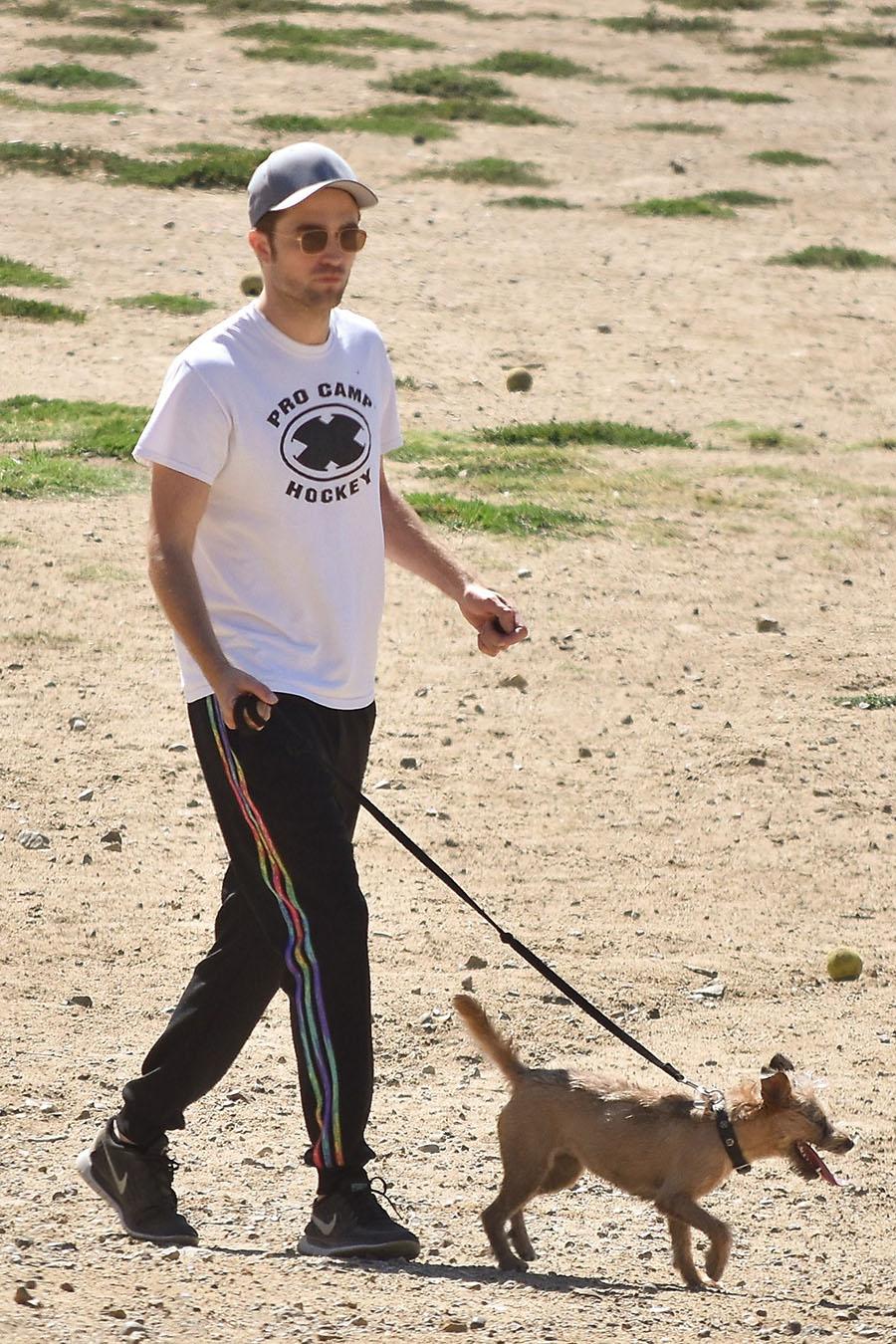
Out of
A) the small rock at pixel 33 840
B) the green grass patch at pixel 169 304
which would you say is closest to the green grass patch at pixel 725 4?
the green grass patch at pixel 169 304

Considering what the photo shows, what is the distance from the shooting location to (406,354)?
13.3 metres

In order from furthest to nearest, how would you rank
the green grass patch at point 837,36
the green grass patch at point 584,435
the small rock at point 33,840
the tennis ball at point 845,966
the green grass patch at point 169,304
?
the green grass patch at point 837,36 → the green grass patch at point 169,304 → the green grass patch at point 584,435 → the small rock at point 33,840 → the tennis ball at point 845,966

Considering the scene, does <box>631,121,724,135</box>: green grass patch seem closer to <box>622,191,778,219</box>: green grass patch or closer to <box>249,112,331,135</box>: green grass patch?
<box>622,191,778,219</box>: green grass patch

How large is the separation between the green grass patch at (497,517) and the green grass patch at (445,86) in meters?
14.4

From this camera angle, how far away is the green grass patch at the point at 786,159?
21578mm

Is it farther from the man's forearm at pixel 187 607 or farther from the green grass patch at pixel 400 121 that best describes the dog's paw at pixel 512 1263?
the green grass patch at pixel 400 121

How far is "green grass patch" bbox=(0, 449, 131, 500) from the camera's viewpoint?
10.1 m

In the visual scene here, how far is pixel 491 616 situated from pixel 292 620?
1.89ft

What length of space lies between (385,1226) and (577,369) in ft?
32.8

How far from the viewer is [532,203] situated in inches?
722

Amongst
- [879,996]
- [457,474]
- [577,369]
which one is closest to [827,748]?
[879,996]

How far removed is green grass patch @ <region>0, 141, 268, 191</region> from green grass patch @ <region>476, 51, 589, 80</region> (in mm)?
8601

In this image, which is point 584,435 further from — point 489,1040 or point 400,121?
point 400,121

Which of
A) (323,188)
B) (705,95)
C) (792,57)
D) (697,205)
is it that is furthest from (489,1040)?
(792,57)
